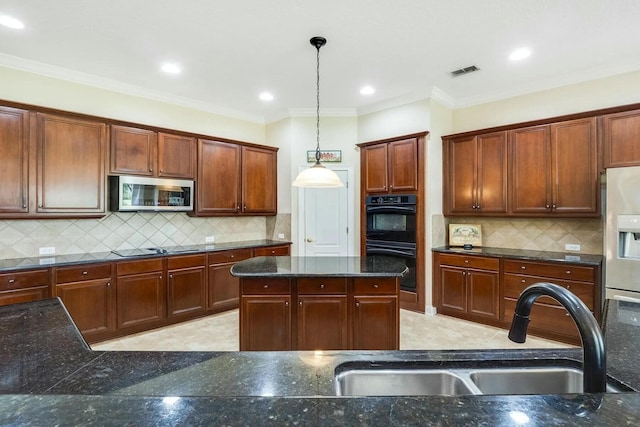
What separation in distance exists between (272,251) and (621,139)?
4.30 m

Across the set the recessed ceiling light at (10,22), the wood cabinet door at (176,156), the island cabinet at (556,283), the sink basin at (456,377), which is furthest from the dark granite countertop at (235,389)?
the wood cabinet door at (176,156)

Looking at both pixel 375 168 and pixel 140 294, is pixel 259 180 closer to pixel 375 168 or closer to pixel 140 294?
pixel 375 168

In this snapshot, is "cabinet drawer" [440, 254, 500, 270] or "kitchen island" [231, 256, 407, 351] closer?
"kitchen island" [231, 256, 407, 351]

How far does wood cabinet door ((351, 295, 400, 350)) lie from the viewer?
8.80 feet

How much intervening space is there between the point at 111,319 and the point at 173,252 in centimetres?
93

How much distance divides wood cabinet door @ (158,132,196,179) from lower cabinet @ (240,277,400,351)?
2.32 meters

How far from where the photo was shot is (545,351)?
1.14m

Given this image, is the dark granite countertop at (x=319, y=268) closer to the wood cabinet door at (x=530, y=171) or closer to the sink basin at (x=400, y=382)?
the sink basin at (x=400, y=382)

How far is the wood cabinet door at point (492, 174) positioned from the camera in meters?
4.13

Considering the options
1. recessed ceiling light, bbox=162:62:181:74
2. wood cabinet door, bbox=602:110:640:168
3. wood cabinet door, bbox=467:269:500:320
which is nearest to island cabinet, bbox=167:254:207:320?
recessed ceiling light, bbox=162:62:181:74

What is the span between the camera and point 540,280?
3.57 metres

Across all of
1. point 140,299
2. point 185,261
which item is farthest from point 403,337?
point 140,299

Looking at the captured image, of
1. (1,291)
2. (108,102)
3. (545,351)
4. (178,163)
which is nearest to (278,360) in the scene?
(545,351)

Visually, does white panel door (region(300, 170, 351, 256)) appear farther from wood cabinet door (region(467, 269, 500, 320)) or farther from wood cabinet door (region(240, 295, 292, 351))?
wood cabinet door (region(240, 295, 292, 351))
